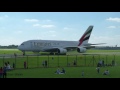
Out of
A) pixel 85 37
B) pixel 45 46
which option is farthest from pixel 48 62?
pixel 85 37

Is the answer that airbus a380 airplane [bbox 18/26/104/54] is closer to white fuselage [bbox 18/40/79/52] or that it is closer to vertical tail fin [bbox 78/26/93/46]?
white fuselage [bbox 18/40/79/52]

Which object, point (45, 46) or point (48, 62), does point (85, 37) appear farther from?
point (48, 62)

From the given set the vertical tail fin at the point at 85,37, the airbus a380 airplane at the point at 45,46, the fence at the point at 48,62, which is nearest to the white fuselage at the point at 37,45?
the airbus a380 airplane at the point at 45,46

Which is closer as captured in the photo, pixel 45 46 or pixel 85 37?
pixel 45 46

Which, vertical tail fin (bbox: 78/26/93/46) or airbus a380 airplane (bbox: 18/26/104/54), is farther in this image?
vertical tail fin (bbox: 78/26/93/46)

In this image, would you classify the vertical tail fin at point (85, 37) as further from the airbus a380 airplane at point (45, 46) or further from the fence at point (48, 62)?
the fence at point (48, 62)

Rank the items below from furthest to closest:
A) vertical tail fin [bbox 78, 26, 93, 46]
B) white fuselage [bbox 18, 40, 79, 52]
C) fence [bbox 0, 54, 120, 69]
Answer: vertical tail fin [bbox 78, 26, 93, 46] < white fuselage [bbox 18, 40, 79, 52] < fence [bbox 0, 54, 120, 69]

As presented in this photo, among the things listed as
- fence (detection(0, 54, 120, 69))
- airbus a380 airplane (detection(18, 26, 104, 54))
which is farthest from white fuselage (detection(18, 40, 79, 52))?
fence (detection(0, 54, 120, 69))
